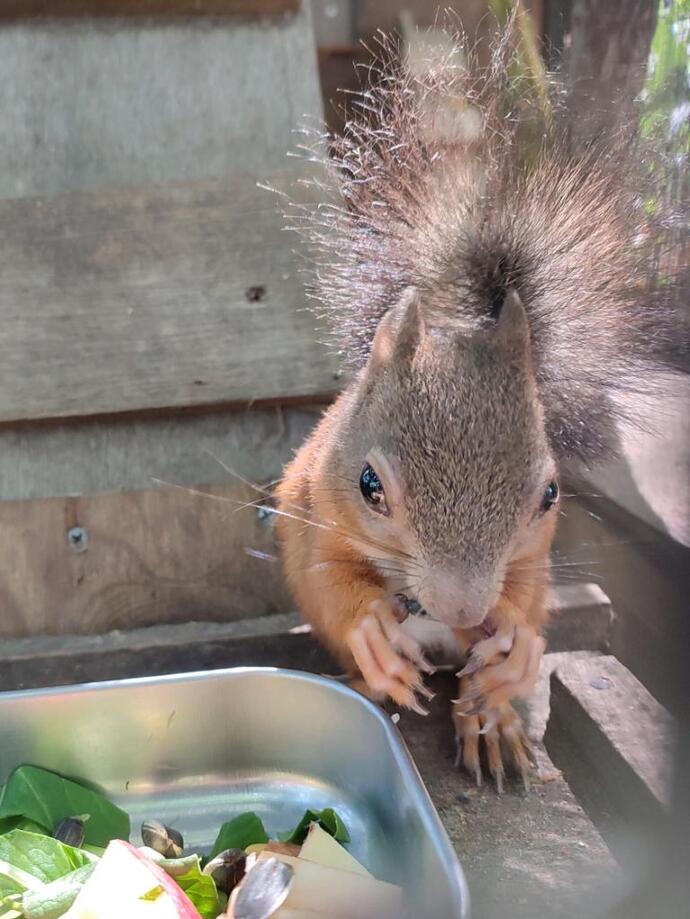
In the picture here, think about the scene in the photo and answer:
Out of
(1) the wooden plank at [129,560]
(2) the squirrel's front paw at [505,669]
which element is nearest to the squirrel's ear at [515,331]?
(2) the squirrel's front paw at [505,669]

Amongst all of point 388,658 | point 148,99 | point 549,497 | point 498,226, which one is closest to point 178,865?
point 388,658

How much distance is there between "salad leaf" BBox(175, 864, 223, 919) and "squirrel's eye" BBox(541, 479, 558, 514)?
0.58 metres

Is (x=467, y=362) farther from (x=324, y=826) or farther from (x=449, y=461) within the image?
(x=324, y=826)

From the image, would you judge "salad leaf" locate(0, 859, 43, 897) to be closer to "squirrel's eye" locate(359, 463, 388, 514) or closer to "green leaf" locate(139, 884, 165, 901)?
"green leaf" locate(139, 884, 165, 901)

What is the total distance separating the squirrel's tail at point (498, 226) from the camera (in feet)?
3.39

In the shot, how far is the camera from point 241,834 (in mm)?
1016

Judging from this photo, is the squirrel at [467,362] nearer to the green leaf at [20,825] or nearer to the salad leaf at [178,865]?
the salad leaf at [178,865]

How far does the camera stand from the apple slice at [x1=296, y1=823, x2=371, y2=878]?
906mm

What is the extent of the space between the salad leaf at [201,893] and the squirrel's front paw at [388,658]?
0.33m

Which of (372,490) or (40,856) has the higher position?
(372,490)

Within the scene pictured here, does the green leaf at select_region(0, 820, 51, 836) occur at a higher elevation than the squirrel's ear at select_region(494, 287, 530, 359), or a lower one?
lower

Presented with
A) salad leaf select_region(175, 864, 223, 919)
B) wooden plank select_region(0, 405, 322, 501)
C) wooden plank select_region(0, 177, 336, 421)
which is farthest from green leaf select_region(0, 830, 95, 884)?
wooden plank select_region(0, 177, 336, 421)

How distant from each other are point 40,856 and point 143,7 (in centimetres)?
137

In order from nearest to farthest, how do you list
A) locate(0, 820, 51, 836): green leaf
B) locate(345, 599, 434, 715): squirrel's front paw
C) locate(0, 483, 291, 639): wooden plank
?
locate(0, 820, 51, 836): green leaf, locate(345, 599, 434, 715): squirrel's front paw, locate(0, 483, 291, 639): wooden plank
